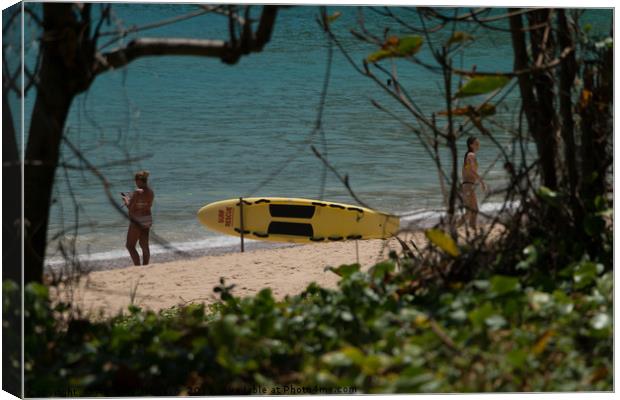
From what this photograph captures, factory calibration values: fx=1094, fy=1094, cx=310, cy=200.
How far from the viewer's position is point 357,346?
3699 mm

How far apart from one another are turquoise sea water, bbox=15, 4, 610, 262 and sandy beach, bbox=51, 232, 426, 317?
1.15 meters

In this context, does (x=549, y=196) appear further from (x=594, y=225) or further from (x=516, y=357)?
(x=516, y=357)

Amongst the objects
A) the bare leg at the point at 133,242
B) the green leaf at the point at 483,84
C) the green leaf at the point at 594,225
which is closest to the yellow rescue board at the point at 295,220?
the bare leg at the point at 133,242

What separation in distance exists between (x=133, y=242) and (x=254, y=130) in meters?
7.33

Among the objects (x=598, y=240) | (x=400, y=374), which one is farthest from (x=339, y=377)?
(x=598, y=240)

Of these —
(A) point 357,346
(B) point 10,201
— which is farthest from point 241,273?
(A) point 357,346

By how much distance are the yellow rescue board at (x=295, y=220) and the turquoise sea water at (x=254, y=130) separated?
578 millimetres

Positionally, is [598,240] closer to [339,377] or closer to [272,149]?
[339,377]

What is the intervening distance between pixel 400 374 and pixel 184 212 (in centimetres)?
999

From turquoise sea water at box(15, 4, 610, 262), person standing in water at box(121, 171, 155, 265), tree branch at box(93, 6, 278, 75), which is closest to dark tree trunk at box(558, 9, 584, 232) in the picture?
tree branch at box(93, 6, 278, 75)

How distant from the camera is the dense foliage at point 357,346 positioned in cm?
345

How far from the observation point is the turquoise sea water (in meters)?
12.9

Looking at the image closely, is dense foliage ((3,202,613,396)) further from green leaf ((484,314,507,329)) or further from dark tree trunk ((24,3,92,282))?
dark tree trunk ((24,3,92,282))

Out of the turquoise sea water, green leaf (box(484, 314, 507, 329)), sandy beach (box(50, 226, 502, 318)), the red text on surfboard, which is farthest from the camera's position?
the turquoise sea water
